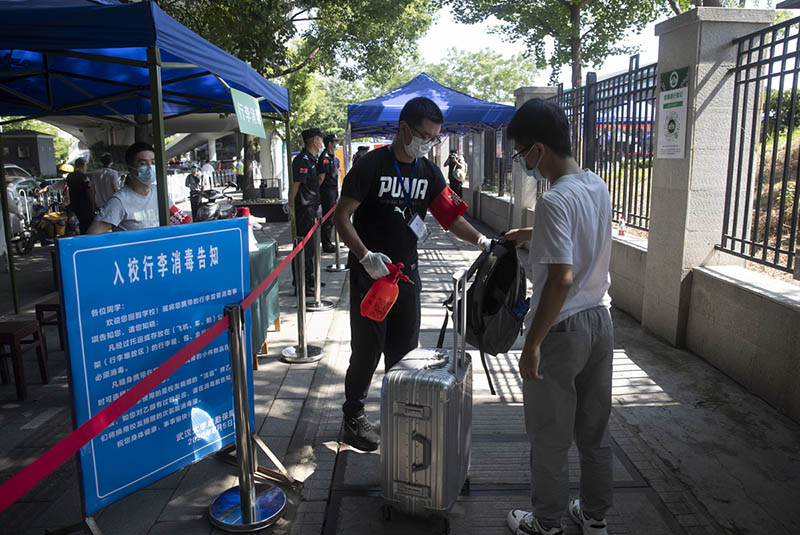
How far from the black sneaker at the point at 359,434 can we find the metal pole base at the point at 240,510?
0.58 m

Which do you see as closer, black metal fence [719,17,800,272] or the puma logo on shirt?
the puma logo on shirt

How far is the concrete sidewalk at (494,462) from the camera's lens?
292 centimetres

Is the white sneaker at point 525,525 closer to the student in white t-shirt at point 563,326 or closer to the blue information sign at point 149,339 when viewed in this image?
the student in white t-shirt at point 563,326

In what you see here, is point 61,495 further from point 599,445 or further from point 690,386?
point 690,386

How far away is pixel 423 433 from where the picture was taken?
8.73 ft

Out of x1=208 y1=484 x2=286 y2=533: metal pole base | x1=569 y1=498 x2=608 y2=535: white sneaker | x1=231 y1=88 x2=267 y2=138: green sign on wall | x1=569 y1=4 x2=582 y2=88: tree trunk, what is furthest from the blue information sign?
x1=569 y1=4 x2=582 y2=88: tree trunk

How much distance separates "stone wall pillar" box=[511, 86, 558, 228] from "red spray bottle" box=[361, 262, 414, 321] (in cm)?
822

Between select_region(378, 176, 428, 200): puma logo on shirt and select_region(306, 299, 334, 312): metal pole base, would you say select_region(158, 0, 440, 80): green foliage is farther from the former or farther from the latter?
select_region(378, 176, 428, 200): puma logo on shirt

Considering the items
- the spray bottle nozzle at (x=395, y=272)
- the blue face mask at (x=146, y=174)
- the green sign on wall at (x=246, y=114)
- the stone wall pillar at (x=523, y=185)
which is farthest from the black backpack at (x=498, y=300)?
the stone wall pillar at (x=523, y=185)

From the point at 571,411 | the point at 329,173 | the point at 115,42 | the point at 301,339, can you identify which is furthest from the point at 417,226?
the point at 329,173

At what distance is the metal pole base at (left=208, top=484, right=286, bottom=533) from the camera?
112 inches

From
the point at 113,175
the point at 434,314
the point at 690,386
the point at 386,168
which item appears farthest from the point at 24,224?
the point at 690,386

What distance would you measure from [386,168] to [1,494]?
7.41 feet

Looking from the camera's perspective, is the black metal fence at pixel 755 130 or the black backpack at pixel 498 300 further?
the black metal fence at pixel 755 130
